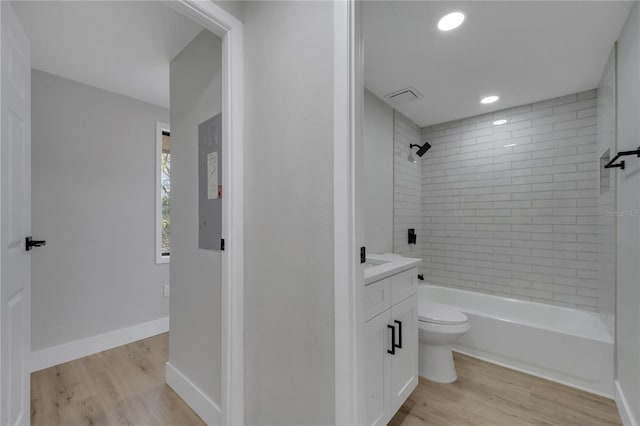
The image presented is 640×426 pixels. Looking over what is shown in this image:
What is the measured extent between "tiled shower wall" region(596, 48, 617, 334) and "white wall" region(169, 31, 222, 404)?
272 centimetres

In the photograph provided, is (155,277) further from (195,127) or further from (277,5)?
(277,5)

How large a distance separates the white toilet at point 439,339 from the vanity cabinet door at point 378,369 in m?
0.68

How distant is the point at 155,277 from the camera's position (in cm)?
299

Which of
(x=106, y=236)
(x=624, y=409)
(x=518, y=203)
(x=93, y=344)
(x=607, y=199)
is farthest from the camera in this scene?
(x=518, y=203)

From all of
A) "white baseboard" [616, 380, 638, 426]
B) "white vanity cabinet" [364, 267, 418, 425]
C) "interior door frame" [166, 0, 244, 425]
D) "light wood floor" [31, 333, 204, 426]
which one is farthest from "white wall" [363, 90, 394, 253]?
"light wood floor" [31, 333, 204, 426]

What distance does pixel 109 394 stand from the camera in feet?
6.43

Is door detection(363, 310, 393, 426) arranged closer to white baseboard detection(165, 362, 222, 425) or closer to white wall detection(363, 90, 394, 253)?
white baseboard detection(165, 362, 222, 425)

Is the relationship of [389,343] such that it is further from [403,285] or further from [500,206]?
[500,206]

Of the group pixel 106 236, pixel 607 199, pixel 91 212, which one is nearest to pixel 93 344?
pixel 106 236

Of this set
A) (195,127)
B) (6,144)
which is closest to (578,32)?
(195,127)

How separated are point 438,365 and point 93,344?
2.98 meters

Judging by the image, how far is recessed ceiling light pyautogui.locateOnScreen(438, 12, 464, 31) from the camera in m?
1.66

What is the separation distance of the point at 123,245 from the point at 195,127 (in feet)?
5.50

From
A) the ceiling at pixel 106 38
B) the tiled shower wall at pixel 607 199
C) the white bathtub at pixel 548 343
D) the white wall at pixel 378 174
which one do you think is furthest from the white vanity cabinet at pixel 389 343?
the ceiling at pixel 106 38
